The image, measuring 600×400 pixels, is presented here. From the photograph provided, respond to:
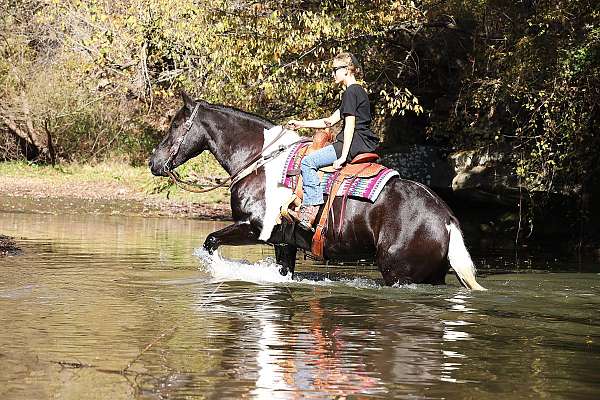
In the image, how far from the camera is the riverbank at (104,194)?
23703mm

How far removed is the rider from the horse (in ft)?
0.92

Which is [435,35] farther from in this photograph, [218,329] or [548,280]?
[218,329]

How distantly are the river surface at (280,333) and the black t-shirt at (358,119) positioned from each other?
1.54 metres

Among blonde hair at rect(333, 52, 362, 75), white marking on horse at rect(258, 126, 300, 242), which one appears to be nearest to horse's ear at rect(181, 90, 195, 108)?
white marking on horse at rect(258, 126, 300, 242)

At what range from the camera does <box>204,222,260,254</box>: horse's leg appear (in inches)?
473

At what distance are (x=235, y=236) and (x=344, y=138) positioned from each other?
6.49ft

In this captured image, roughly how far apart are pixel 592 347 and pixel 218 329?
9.84 feet

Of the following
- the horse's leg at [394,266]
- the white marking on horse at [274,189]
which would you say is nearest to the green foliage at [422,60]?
the white marking on horse at [274,189]

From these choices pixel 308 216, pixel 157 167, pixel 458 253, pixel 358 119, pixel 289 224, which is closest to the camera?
pixel 458 253

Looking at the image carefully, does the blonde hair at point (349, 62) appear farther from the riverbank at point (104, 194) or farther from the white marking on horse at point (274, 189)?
the riverbank at point (104, 194)

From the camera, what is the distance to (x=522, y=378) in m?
6.91

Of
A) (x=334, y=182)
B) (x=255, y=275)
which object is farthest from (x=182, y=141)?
(x=334, y=182)

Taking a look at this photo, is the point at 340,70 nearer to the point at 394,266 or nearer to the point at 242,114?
the point at 242,114

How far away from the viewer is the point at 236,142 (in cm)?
1241
